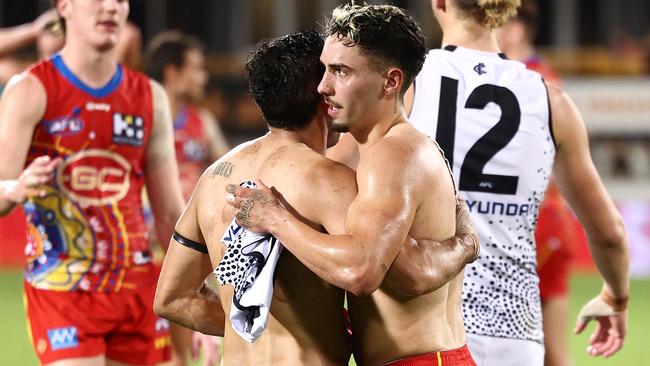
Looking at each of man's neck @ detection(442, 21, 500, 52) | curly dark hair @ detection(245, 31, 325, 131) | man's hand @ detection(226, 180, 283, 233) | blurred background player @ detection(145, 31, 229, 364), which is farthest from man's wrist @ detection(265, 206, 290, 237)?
blurred background player @ detection(145, 31, 229, 364)

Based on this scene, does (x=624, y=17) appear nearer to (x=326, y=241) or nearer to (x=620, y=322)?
(x=620, y=322)

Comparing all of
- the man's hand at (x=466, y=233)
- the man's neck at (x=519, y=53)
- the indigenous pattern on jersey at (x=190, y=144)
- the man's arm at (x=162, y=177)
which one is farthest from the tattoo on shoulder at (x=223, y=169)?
the indigenous pattern on jersey at (x=190, y=144)

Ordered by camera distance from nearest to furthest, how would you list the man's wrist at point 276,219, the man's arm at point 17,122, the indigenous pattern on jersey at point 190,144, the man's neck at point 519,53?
the man's wrist at point 276,219 < the man's arm at point 17,122 < the man's neck at point 519,53 < the indigenous pattern on jersey at point 190,144

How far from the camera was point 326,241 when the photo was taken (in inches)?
127

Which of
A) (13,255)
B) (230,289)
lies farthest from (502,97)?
(13,255)

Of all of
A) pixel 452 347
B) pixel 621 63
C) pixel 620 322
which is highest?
pixel 452 347

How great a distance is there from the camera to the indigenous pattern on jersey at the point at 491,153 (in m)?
4.43

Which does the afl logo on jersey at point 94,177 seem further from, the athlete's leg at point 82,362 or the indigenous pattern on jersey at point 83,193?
the athlete's leg at point 82,362

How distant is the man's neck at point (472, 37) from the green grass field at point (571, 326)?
5488mm

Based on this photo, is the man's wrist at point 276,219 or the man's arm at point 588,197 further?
the man's arm at point 588,197

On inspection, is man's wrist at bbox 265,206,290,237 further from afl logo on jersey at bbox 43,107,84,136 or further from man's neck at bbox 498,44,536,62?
man's neck at bbox 498,44,536,62

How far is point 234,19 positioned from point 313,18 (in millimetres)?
1316

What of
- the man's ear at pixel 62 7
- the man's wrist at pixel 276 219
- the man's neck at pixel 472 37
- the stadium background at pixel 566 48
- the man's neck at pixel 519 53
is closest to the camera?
the man's wrist at pixel 276 219

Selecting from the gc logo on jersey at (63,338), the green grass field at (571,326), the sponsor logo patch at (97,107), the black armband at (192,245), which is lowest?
the green grass field at (571,326)
